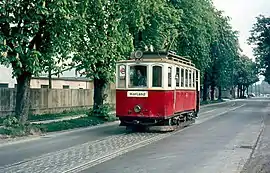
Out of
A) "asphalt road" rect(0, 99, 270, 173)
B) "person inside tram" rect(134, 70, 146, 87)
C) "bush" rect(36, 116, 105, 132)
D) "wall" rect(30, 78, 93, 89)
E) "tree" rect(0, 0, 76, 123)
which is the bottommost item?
"asphalt road" rect(0, 99, 270, 173)

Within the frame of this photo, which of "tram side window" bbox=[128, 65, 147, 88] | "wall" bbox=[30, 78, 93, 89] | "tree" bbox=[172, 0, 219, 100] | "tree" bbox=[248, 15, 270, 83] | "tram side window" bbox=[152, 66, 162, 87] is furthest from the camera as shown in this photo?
"tree" bbox=[248, 15, 270, 83]

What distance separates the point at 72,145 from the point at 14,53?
15.6 ft

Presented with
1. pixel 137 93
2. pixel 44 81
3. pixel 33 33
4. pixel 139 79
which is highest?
pixel 33 33

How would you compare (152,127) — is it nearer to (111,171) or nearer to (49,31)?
(49,31)

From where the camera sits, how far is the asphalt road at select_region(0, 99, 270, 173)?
1124 centimetres

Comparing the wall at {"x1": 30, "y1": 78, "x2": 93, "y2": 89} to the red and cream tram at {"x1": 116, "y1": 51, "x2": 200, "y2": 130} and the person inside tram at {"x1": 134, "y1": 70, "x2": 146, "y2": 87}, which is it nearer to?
the red and cream tram at {"x1": 116, "y1": 51, "x2": 200, "y2": 130}

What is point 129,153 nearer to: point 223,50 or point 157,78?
point 157,78

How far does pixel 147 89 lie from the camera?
19.7 metres

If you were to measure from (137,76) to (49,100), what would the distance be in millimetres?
13718

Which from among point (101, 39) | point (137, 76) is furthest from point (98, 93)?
point (137, 76)

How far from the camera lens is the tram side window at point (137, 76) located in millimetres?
19891

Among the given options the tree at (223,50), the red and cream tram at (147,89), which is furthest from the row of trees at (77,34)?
the tree at (223,50)

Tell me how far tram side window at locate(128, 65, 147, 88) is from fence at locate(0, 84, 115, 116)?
32.7ft

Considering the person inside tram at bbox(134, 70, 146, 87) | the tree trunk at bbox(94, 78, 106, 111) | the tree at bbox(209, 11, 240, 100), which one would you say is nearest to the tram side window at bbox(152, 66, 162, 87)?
the person inside tram at bbox(134, 70, 146, 87)
